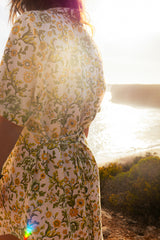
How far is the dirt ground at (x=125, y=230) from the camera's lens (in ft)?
10.1

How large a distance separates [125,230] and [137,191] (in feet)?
2.06

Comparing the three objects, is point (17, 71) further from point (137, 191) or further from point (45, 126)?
point (137, 191)

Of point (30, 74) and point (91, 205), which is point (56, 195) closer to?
point (91, 205)

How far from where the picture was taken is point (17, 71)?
3.25ft

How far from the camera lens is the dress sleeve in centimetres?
98

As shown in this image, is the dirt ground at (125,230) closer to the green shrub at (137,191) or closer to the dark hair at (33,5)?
the green shrub at (137,191)

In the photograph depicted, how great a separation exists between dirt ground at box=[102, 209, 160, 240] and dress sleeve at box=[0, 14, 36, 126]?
2.68m

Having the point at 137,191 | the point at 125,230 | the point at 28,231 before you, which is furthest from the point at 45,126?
the point at 137,191

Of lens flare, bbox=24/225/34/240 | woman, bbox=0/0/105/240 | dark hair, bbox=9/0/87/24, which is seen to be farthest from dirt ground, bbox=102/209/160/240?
dark hair, bbox=9/0/87/24

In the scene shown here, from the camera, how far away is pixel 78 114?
118cm

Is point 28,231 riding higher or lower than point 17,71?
lower

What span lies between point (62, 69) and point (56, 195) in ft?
1.97

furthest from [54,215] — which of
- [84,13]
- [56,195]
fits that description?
[84,13]

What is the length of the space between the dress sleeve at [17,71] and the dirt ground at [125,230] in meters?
2.68
